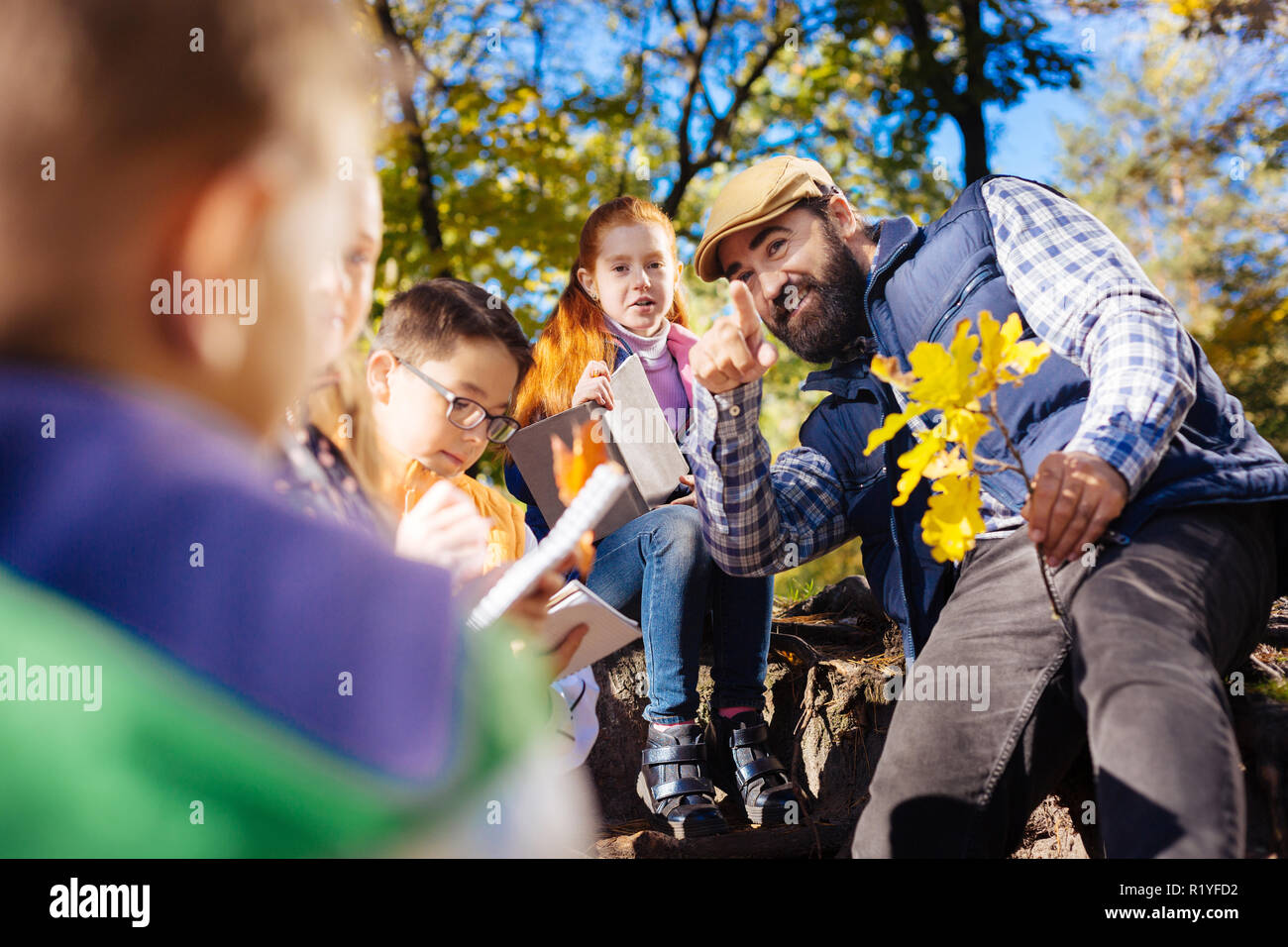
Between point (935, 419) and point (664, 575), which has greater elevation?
point (935, 419)

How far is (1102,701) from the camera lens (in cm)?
171

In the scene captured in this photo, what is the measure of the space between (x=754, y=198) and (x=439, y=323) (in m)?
0.98

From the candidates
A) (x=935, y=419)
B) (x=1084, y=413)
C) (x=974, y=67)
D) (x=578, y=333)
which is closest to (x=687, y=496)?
(x=578, y=333)

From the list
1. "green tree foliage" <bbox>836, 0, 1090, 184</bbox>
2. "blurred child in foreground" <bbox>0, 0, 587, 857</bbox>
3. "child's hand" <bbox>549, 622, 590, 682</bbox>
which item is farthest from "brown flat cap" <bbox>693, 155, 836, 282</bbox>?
"green tree foliage" <bbox>836, 0, 1090, 184</bbox>

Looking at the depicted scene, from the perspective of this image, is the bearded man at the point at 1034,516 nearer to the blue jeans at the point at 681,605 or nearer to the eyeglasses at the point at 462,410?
the blue jeans at the point at 681,605

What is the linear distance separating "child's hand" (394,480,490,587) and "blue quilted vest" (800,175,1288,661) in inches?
54.1

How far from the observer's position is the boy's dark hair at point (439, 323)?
2318 millimetres

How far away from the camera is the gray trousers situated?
1.55 m

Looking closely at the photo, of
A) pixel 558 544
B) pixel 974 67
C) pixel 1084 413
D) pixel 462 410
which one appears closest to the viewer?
pixel 558 544

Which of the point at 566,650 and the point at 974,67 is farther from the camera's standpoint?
the point at 974,67

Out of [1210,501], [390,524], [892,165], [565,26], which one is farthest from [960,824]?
[565,26]

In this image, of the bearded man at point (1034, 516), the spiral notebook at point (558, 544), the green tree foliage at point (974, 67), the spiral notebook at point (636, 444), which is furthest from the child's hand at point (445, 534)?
the green tree foliage at point (974, 67)

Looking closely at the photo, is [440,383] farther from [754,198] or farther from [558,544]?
[558,544]

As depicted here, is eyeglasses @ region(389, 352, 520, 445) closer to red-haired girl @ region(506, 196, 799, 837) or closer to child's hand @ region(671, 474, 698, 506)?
red-haired girl @ region(506, 196, 799, 837)
